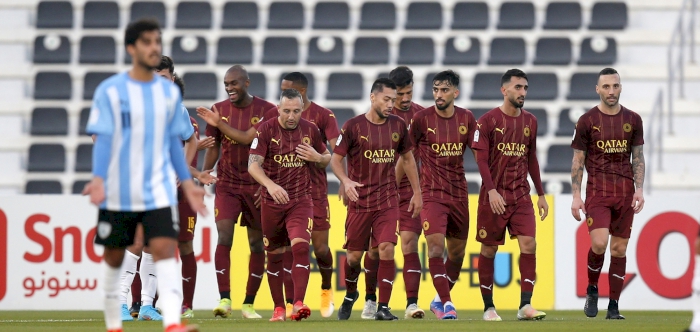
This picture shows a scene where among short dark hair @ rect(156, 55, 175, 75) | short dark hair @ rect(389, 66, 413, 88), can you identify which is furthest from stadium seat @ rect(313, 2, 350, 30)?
short dark hair @ rect(156, 55, 175, 75)

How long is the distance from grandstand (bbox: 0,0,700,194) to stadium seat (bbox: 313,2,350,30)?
0.02 m

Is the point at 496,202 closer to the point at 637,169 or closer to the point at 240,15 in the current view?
the point at 637,169

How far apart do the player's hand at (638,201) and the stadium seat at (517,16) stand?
7790 mm

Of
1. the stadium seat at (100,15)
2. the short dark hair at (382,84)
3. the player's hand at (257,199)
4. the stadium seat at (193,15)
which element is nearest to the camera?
the short dark hair at (382,84)

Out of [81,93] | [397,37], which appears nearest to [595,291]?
[397,37]

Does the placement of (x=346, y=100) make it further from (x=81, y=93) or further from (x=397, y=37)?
(x=81, y=93)

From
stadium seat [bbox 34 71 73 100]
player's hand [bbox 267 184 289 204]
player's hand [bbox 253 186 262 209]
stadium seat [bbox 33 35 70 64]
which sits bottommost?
player's hand [bbox 253 186 262 209]

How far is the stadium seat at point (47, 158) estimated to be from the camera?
1583cm

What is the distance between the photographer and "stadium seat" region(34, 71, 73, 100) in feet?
54.3

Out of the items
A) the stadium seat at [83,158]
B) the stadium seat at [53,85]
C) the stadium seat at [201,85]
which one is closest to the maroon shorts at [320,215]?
the stadium seat at [201,85]

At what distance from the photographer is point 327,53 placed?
55.4 ft

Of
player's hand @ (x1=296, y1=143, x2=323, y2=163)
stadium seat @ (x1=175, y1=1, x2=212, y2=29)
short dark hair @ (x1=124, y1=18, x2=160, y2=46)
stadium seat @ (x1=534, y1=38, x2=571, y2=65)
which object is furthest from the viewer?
stadium seat @ (x1=175, y1=1, x2=212, y2=29)

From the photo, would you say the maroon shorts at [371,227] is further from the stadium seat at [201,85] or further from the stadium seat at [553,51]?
the stadium seat at [553,51]

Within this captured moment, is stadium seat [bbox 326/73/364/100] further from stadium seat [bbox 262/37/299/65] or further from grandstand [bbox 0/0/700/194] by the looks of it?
stadium seat [bbox 262/37/299/65]
